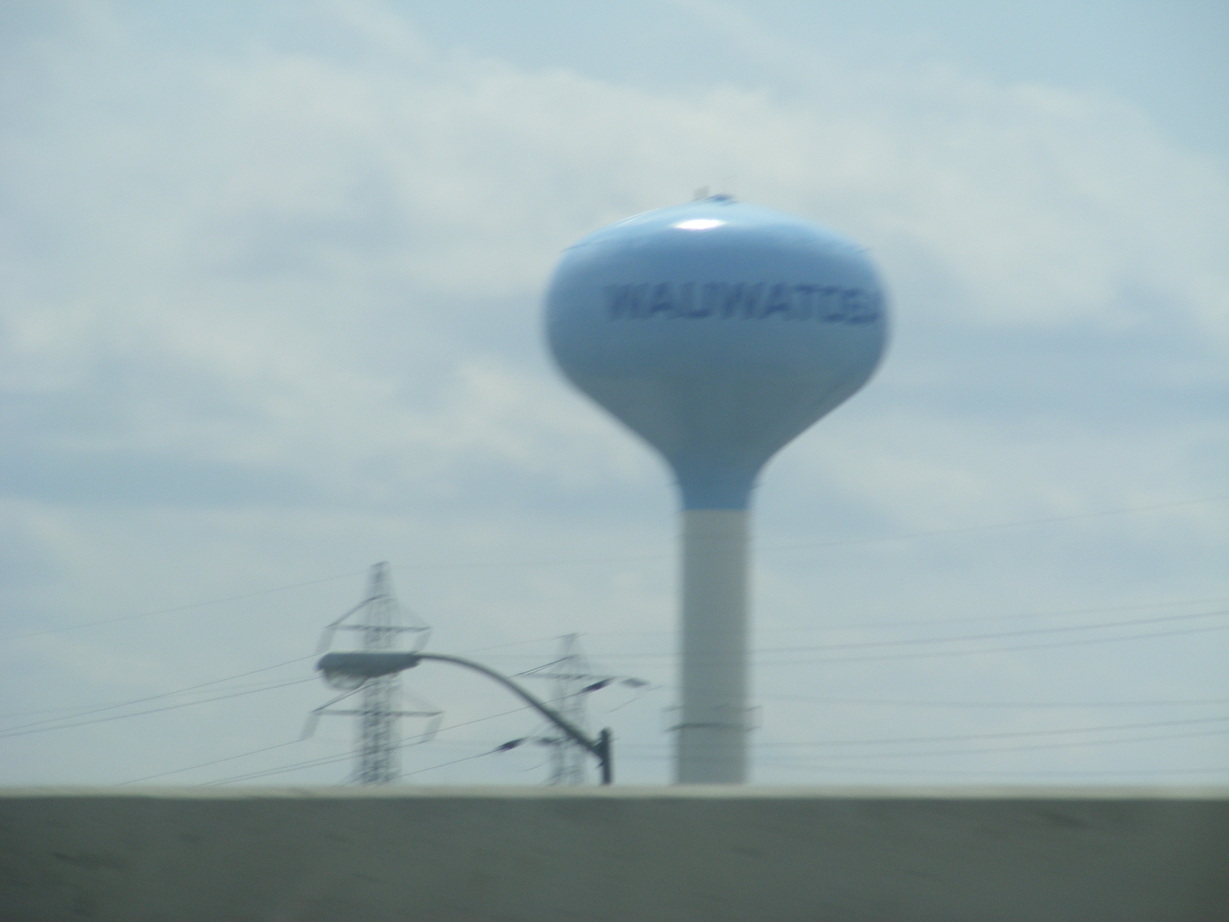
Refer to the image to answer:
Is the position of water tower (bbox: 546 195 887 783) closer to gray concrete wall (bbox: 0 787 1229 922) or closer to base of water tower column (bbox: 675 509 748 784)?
base of water tower column (bbox: 675 509 748 784)

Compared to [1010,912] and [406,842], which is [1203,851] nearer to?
[1010,912]

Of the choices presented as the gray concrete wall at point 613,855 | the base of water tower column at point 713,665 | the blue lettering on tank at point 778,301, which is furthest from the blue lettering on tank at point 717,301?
the gray concrete wall at point 613,855

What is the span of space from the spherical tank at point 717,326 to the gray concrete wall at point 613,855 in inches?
707

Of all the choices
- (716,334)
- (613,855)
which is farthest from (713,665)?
(613,855)

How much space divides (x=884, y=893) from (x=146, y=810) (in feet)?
9.57

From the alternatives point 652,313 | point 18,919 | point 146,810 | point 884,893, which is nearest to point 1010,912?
point 884,893

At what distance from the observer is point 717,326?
2400 centimetres

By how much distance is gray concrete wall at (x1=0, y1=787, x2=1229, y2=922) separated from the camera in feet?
19.6

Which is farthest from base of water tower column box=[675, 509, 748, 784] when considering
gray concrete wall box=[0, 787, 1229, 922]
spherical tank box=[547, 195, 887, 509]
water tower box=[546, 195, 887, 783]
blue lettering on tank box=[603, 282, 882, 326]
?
gray concrete wall box=[0, 787, 1229, 922]

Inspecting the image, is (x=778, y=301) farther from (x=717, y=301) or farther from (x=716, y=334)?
(x=716, y=334)

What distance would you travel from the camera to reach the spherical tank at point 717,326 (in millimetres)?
24141

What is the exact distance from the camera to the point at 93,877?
6.65 meters

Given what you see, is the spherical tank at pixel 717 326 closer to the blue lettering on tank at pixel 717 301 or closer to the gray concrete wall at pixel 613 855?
the blue lettering on tank at pixel 717 301

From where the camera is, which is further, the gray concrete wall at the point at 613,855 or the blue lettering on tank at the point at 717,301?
the blue lettering on tank at the point at 717,301
